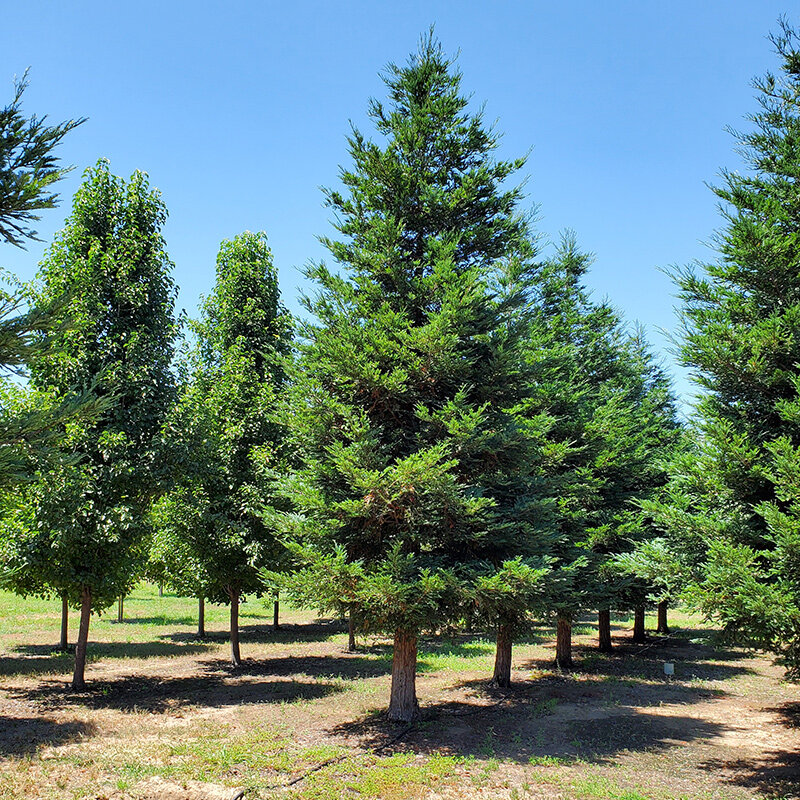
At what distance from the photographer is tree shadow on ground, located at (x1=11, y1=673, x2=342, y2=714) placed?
14.8 m

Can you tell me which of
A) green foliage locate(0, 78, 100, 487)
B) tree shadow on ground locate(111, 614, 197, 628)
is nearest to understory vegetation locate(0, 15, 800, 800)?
green foliage locate(0, 78, 100, 487)

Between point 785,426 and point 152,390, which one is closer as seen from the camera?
point 785,426

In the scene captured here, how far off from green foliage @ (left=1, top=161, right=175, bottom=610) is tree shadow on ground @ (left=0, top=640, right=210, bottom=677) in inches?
144

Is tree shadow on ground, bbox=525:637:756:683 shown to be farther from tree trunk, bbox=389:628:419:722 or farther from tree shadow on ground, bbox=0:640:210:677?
tree shadow on ground, bbox=0:640:210:677

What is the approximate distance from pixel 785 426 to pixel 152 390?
14.2 meters

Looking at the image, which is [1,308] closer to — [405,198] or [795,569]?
[405,198]

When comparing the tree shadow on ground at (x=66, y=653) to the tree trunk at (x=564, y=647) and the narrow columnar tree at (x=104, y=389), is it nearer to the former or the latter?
the narrow columnar tree at (x=104, y=389)

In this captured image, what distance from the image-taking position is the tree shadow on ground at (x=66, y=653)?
1925 centimetres

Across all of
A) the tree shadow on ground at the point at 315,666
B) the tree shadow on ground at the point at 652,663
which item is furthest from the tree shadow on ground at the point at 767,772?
the tree shadow on ground at the point at 315,666

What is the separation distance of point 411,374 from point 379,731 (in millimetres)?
7261

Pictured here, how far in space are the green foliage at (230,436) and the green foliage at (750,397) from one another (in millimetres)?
10686

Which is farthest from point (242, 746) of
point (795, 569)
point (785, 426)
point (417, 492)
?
point (785, 426)

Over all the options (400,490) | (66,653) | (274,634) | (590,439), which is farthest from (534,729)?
(274,634)

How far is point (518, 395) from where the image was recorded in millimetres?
13570
